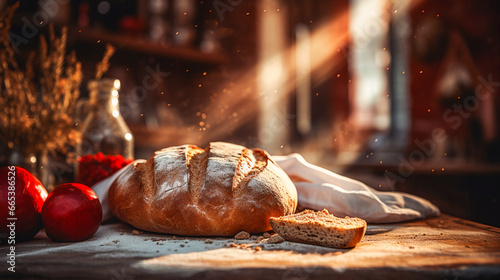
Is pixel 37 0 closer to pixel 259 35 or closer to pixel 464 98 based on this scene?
pixel 259 35

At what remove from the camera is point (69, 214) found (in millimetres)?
950

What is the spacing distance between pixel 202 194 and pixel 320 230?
0.33 metres

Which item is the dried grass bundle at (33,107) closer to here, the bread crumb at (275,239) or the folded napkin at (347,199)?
the folded napkin at (347,199)

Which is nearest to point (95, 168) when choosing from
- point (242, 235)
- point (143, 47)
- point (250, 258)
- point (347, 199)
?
point (242, 235)

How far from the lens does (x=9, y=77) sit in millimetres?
1428

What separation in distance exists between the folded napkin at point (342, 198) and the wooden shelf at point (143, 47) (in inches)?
57.9

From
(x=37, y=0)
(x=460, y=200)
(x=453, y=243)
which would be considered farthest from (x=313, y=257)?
(x=37, y=0)

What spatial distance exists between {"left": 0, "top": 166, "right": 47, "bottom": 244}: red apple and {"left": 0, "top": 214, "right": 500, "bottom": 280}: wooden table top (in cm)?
3

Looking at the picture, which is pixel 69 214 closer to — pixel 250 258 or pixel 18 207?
pixel 18 207

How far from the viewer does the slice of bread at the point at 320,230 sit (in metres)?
0.90

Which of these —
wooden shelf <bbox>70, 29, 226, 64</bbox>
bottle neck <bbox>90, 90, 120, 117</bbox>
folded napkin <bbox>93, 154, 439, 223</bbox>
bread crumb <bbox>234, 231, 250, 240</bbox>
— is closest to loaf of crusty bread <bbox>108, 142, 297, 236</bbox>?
bread crumb <bbox>234, 231, 250, 240</bbox>

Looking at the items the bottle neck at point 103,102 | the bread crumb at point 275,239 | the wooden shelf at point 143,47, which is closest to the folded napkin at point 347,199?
the bread crumb at point 275,239

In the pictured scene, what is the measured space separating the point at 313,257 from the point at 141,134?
2.16 metres

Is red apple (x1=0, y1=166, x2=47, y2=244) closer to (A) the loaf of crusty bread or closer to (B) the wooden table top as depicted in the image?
(B) the wooden table top
